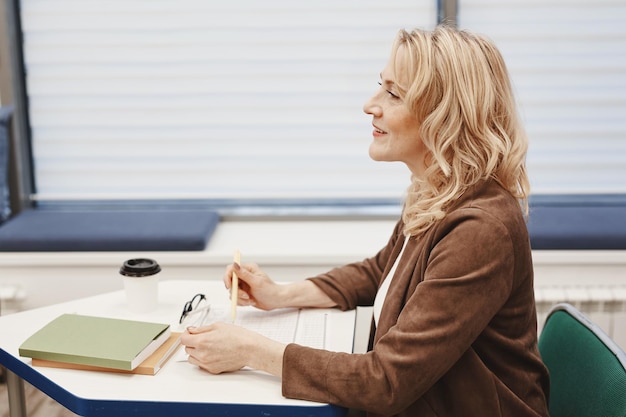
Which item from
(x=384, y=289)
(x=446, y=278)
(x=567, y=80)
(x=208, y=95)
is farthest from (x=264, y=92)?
(x=446, y=278)

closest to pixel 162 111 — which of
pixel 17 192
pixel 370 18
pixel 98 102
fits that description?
pixel 98 102

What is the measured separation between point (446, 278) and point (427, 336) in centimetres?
11

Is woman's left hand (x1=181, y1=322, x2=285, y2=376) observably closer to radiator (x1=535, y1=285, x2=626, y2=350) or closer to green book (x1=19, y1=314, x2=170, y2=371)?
green book (x1=19, y1=314, x2=170, y2=371)

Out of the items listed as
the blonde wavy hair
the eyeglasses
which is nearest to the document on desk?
the eyeglasses

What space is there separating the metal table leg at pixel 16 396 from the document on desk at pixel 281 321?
45cm

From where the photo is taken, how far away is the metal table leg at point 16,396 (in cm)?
176

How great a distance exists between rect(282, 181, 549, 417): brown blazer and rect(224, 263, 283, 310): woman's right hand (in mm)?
356

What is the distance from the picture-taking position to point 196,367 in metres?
1.47

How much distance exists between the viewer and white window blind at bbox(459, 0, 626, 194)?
297cm

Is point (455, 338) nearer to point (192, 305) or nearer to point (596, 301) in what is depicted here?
point (192, 305)

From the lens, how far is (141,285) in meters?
1.74

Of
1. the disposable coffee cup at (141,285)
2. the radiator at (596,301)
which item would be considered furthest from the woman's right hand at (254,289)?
the radiator at (596,301)

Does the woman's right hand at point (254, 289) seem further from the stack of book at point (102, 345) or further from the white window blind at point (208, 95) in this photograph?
the white window blind at point (208, 95)

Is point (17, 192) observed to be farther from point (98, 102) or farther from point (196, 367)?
point (196, 367)
